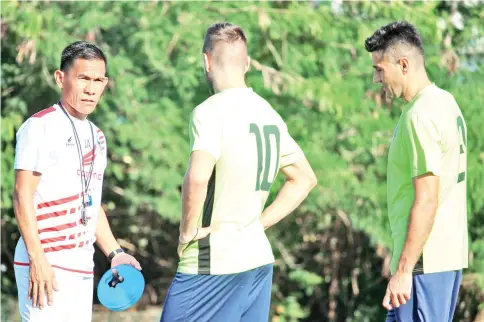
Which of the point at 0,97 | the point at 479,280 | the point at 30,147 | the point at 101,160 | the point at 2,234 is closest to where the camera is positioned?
the point at 30,147

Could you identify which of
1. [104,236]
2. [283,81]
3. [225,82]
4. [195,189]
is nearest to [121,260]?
[104,236]

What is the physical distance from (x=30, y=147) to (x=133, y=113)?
415 cm

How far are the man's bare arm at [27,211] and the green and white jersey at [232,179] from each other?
2.15ft

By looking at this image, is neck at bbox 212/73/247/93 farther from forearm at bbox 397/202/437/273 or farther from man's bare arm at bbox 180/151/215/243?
forearm at bbox 397/202/437/273

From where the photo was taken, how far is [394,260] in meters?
4.14

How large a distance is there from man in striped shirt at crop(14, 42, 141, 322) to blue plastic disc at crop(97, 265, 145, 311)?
0.36 feet

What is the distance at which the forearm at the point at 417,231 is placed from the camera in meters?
3.98

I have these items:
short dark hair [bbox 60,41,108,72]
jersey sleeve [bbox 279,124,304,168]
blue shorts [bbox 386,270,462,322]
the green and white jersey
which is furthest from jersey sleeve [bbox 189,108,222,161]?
blue shorts [bbox 386,270,462,322]

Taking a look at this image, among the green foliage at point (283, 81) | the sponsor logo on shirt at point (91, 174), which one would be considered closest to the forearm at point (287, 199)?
the sponsor logo on shirt at point (91, 174)

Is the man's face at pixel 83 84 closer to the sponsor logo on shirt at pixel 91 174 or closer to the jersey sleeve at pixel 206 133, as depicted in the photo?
the sponsor logo on shirt at pixel 91 174

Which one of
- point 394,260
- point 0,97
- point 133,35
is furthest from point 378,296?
point 394,260

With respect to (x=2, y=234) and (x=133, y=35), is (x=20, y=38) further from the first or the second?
(x=2, y=234)

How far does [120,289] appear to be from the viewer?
442 centimetres

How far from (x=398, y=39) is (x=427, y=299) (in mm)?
1182
